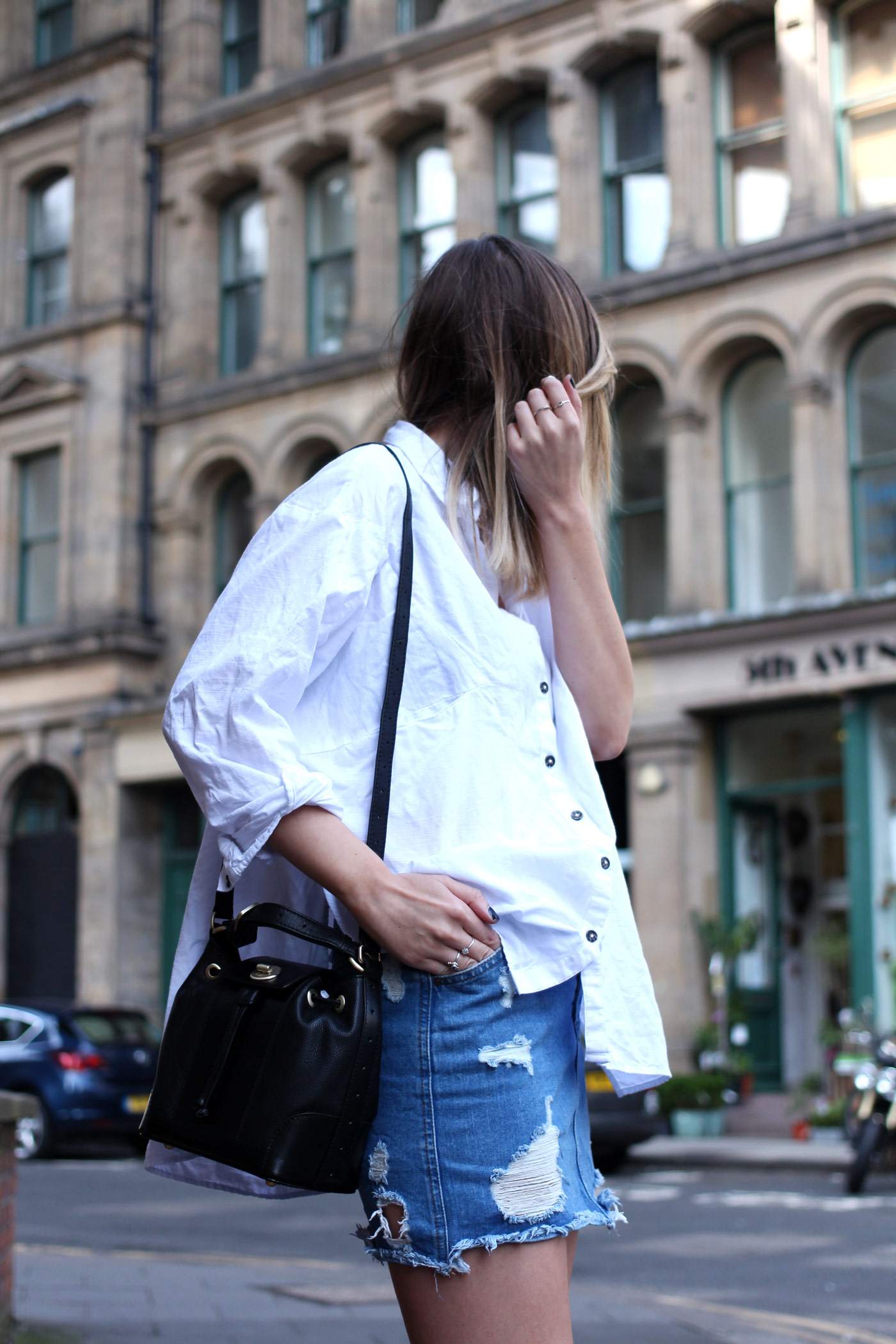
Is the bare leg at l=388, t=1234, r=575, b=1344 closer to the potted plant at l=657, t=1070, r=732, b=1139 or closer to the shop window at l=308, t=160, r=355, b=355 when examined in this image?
→ the potted plant at l=657, t=1070, r=732, b=1139

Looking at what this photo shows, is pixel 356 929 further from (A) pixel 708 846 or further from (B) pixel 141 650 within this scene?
(B) pixel 141 650

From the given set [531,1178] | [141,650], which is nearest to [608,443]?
[531,1178]

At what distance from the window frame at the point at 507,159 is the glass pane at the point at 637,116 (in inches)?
40.6

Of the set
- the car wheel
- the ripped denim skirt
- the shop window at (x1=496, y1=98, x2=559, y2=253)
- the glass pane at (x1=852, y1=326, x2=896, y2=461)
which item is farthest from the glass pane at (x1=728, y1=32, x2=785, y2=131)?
the ripped denim skirt

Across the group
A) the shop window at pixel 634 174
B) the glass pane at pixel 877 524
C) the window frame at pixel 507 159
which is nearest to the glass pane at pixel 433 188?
the window frame at pixel 507 159

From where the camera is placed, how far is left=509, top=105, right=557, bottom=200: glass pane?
2295 cm

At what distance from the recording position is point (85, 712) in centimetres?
2581

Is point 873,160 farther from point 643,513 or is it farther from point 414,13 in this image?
point 414,13

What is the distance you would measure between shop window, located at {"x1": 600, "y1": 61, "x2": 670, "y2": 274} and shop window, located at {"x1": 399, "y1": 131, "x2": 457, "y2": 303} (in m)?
2.48

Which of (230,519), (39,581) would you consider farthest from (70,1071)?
(39,581)

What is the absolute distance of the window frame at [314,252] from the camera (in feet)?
82.2

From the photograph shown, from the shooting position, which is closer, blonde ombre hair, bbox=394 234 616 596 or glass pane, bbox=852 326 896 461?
blonde ombre hair, bbox=394 234 616 596

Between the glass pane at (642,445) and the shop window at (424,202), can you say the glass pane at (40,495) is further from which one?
the glass pane at (642,445)

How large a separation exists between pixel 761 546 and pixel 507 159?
6.42m
